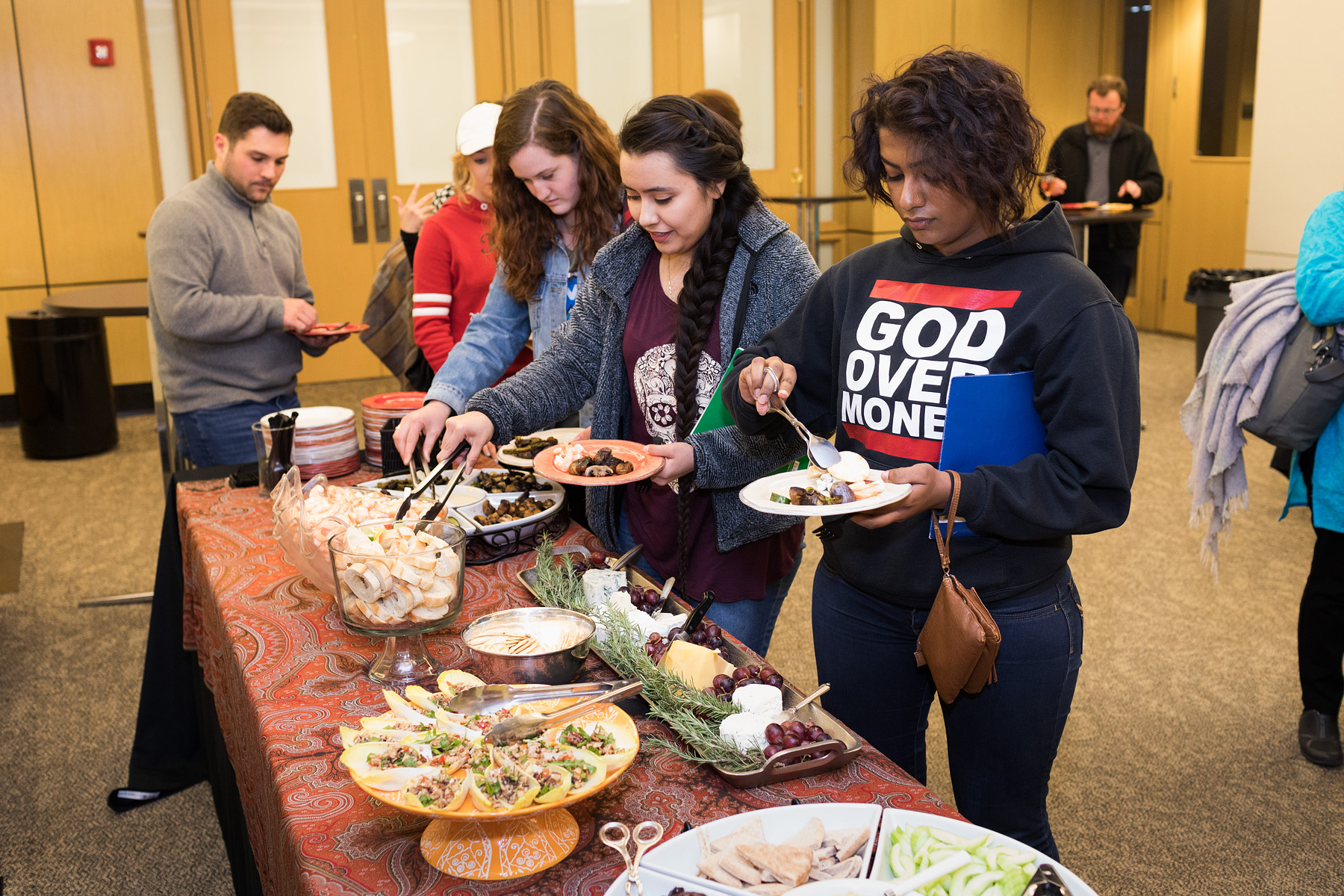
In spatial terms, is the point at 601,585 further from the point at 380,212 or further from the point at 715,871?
the point at 380,212

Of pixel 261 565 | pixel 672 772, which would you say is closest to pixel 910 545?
pixel 672 772

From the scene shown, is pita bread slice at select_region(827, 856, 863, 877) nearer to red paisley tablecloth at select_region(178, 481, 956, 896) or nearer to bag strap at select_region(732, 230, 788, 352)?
red paisley tablecloth at select_region(178, 481, 956, 896)

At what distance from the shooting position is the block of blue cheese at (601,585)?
165 centimetres

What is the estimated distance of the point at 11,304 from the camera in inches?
255

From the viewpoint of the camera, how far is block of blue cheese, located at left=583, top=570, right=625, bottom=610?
1.65m

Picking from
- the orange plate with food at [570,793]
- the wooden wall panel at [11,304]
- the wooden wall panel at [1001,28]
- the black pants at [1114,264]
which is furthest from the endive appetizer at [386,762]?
the wooden wall panel at [1001,28]

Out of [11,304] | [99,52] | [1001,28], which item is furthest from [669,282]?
[1001,28]

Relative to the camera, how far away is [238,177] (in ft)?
10.3

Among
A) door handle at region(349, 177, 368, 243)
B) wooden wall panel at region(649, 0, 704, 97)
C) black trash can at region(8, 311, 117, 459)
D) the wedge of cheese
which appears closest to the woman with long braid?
the wedge of cheese

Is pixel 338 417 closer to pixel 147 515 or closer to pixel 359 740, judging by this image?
pixel 359 740

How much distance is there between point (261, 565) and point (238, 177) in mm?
1635

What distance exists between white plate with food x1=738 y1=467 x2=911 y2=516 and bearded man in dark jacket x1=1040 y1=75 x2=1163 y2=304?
5431 millimetres

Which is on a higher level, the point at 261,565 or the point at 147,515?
the point at 261,565

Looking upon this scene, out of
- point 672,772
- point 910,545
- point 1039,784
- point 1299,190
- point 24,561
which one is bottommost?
point 24,561
